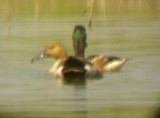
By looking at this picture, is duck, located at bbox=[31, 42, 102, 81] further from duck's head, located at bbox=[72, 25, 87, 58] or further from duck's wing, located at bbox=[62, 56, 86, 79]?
duck's head, located at bbox=[72, 25, 87, 58]

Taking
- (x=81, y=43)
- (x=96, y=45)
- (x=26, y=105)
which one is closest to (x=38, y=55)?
(x=81, y=43)

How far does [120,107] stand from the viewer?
945 cm

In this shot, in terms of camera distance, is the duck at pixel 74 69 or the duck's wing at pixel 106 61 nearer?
the duck at pixel 74 69

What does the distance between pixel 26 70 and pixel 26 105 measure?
3.23 meters

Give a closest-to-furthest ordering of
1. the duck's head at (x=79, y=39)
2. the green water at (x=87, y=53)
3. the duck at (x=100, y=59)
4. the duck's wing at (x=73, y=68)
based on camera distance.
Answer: the green water at (x=87, y=53), the duck's wing at (x=73, y=68), the duck at (x=100, y=59), the duck's head at (x=79, y=39)

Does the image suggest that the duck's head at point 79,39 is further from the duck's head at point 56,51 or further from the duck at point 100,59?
the duck's head at point 56,51

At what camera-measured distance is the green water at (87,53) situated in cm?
950

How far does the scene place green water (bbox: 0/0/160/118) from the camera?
9500 millimetres

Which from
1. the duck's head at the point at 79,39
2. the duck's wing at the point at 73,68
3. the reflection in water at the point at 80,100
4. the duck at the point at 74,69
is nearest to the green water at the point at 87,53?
the reflection in water at the point at 80,100

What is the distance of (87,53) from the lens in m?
15.3

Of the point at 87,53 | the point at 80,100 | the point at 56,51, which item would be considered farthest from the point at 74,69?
the point at 87,53

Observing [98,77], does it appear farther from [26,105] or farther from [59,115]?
[59,115]

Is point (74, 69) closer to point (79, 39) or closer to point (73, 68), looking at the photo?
point (73, 68)

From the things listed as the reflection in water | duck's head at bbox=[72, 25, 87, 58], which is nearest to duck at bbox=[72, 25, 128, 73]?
duck's head at bbox=[72, 25, 87, 58]
